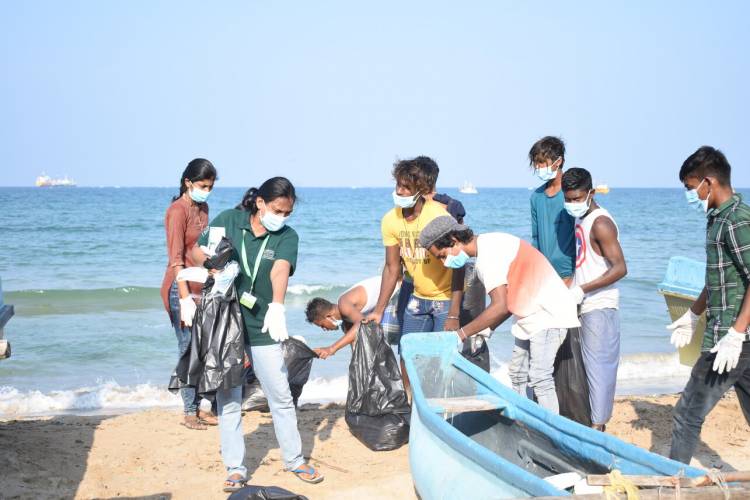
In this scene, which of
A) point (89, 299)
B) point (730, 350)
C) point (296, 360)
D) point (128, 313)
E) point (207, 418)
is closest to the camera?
point (730, 350)

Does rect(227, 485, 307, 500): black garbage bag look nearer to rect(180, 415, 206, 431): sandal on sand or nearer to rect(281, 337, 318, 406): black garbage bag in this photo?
rect(281, 337, 318, 406): black garbage bag

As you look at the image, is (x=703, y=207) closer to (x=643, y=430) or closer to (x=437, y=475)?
(x=437, y=475)

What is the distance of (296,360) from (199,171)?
161cm

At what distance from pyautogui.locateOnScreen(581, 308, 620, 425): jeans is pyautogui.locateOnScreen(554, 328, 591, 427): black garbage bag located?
0.06m

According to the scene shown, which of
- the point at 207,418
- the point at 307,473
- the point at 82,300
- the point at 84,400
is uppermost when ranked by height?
the point at 307,473

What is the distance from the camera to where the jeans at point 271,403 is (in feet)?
15.1

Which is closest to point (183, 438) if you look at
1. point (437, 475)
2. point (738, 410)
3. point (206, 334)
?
point (206, 334)

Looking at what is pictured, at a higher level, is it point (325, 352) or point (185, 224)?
point (185, 224)

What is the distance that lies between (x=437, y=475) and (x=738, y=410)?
166 inches

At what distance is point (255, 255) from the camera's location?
14.9 ft

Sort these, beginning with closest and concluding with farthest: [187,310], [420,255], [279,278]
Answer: [279,278]
[187,310]
[420,255]

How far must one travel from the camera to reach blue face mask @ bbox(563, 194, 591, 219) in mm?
4926

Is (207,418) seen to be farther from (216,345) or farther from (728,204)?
(728,204)

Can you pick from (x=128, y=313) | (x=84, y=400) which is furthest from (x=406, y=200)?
(x=128, y=313)
